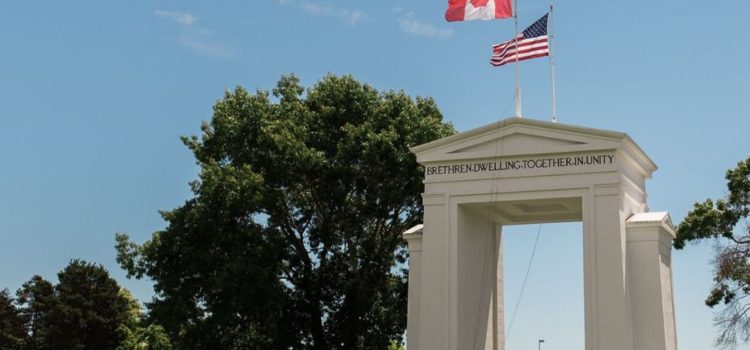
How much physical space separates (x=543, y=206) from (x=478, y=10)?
6160mm

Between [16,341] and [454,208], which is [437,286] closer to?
[454,208]

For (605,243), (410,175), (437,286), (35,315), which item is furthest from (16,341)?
(605,243)

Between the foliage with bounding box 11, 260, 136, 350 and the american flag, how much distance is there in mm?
41995

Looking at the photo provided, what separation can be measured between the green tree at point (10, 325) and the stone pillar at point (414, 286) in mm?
46365

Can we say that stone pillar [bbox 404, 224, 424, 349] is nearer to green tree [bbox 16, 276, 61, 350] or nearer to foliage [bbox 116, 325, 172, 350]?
foliage [bbox 116, 325, 172, 350]

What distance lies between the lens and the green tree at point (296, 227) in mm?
34125

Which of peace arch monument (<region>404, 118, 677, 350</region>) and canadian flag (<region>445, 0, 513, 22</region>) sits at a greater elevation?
canadian flag (<region>445, 0, 513, 22</region>)

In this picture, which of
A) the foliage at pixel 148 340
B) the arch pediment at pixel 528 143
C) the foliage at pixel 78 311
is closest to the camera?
the arch pediment at pixel 528 143

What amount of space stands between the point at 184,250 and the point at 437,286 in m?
12.6

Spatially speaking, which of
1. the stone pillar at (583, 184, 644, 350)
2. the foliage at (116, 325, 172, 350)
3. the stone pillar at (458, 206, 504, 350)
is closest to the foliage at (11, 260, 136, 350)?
the foliage at (116, 325, 172, 350)

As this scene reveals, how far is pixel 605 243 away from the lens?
80.0 feet

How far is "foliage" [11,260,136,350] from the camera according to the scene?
200 ft

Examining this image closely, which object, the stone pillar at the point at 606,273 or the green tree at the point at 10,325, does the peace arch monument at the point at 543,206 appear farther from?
the green tree at the point at 10,325

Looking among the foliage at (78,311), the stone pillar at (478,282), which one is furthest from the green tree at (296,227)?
the foliage at (78,311)
